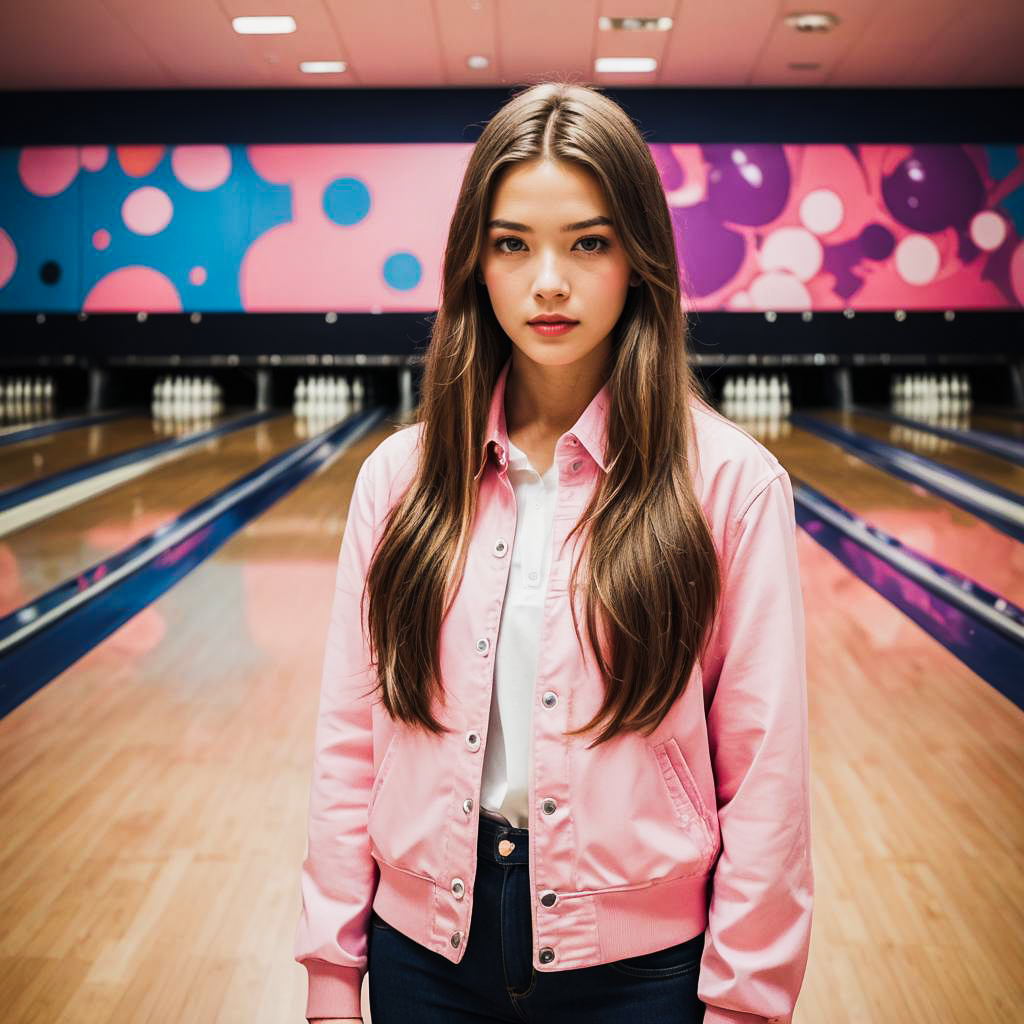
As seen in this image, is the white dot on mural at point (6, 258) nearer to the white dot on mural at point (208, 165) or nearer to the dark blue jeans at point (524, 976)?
the white dot on mural at point (208, 165)

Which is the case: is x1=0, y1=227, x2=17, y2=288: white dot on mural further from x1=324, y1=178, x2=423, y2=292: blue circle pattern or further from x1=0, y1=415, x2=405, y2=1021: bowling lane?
x1=0, y1=415, x2=405, y2=1021: bowling lane

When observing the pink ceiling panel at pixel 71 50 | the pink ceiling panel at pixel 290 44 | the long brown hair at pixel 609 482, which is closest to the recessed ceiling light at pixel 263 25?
the pink ceiling panel at pixel 290 44

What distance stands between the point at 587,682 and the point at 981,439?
5.44 meters

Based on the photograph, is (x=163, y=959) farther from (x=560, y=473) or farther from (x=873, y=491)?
(x=873, y=491)

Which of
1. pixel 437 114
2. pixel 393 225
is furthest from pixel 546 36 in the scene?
pixel 393 225

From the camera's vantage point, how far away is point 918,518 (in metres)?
4.00

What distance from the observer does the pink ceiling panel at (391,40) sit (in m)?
5.86

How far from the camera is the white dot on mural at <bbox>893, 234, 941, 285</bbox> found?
748 centimetres

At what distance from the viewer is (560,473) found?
86 cm

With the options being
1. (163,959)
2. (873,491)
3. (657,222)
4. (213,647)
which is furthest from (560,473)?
(873,491)

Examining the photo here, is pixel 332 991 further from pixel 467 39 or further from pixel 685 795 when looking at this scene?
pixel 467 39

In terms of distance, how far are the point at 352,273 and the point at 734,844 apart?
285 inches

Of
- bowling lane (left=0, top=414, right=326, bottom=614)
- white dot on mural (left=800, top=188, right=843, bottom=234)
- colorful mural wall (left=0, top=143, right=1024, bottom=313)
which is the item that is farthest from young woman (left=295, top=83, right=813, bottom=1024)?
white dot on mural (left=800, top=188, right=843, bottom=234)

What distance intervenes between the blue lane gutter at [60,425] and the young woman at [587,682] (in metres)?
5.41
